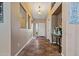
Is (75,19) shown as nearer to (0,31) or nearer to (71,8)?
(71,8)

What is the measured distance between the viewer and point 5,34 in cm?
412

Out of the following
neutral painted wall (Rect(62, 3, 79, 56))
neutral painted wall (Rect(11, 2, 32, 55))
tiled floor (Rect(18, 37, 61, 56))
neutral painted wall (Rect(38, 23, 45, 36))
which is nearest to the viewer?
neutral painted wall (Rect(62, 3, 79, 56))

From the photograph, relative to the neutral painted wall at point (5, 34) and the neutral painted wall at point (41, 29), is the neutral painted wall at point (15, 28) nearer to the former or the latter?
the neutral painted wall at point (5, 34)

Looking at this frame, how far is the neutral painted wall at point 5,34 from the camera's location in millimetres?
4082

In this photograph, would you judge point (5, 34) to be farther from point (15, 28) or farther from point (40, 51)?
point (40, 51)

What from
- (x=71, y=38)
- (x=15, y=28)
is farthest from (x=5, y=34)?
(x=71, y=38)

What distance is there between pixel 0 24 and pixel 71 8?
6.55ft

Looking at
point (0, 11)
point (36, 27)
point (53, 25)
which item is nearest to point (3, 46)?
point (0, 11)

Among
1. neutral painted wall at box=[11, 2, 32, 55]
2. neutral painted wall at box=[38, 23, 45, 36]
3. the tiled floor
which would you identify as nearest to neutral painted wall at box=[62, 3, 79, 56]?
the tiled floor

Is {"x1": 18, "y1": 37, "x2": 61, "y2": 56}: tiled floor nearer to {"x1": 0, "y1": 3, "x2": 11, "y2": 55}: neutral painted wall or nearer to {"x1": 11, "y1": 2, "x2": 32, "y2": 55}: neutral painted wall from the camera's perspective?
{"x1": 11, "y1": 2, "x2": 32, "y2": 55}: neutral painted wall

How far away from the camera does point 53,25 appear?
9.79 m

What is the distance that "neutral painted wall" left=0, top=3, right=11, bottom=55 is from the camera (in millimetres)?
4082

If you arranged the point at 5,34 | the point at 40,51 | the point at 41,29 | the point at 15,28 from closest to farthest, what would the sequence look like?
the point at 5,34
the point at 15,28
the point at 40,51
the point at 41,29

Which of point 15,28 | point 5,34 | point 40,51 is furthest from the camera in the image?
point 40,51
